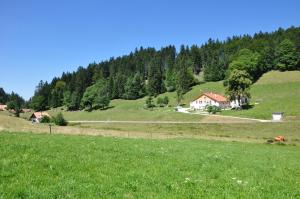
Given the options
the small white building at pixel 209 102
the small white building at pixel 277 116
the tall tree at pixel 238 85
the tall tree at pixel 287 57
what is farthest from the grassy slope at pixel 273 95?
the small white building at pixel 209 102

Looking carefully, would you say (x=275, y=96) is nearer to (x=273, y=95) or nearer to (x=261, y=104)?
(x=273, y=95)

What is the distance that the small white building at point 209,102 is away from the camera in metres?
166

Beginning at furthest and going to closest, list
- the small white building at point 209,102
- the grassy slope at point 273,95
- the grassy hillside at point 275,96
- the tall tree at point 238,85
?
the small white building at point 209,102
the tall tree at point 238,85
the grassy slope at point 273,95
the grassy hillside at point 275,96

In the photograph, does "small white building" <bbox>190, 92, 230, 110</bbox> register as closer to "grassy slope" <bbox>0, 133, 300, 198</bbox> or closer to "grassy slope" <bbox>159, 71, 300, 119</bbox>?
"grassy slope" <bbox>159, 71, 300, 119</bbox>

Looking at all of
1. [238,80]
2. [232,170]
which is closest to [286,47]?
[238,80]

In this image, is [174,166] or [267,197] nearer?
[267,197]

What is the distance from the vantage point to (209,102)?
6604 inches

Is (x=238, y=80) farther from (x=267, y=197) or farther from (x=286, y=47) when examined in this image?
(x=267, y=197)

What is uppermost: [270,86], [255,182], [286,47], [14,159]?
[286,47]

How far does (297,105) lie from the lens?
133750mm

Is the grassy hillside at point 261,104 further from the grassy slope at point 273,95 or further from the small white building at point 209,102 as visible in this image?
the small white building at point 209,102

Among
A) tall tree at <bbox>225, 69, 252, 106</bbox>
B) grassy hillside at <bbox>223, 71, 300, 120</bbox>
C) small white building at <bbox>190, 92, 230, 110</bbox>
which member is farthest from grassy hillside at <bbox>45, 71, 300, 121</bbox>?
small white building at <bbox>190, 92, 230, 110</bbox>

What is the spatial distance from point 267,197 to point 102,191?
15.8ft

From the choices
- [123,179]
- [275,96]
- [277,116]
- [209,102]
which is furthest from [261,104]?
[123,179]
